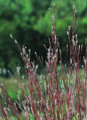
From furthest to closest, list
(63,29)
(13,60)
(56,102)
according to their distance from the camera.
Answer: (13,60), (63,29), (56,102)

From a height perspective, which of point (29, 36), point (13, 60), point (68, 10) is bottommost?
point (13, 60)

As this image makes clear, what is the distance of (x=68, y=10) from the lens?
14.5 meters

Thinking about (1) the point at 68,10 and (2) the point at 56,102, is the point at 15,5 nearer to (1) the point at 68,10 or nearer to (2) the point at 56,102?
(1) the point at 68,10

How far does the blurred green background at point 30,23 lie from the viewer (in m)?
13.3

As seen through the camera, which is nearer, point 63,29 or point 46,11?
point 63,29

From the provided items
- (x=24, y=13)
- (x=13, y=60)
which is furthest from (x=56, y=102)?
(x=24, y=13)

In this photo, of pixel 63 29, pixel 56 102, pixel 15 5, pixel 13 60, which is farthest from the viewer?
pixel 15 5

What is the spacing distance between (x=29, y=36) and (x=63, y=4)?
80.8 inches

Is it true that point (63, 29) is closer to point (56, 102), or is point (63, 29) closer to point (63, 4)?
point (63, 4)

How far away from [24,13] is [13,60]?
102 inches

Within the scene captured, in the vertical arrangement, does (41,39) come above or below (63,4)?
below

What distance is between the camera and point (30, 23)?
51.1 ft

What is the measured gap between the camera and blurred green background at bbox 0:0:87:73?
13.3 meters

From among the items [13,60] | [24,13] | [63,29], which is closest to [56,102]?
[63,29]
